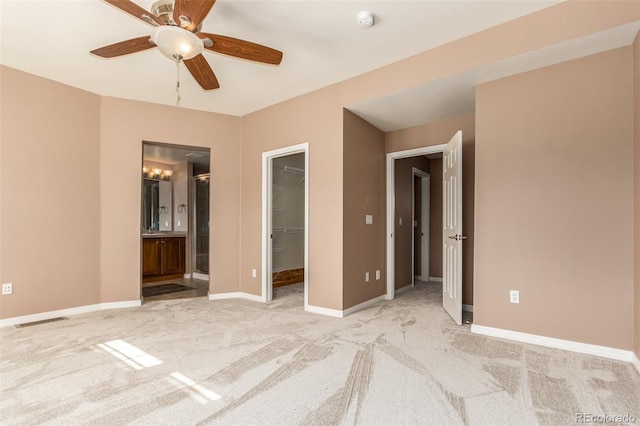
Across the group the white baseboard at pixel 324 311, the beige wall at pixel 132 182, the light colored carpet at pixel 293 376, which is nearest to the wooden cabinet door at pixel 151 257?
the beige wall at pixel 132 182

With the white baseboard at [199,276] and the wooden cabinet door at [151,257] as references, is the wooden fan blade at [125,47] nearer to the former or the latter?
the wooden cabinet door at [151,257]

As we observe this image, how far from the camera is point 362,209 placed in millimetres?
4184

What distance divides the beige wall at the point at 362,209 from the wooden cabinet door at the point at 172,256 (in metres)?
4.01

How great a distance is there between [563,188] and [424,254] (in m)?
3.50

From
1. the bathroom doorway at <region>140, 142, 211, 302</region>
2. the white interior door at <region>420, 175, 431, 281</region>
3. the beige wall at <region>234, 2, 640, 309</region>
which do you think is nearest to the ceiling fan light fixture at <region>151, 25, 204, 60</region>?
the beige wall at <region>234, 2, 640, 309</region>

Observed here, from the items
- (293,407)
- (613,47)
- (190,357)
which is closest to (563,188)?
(613,47)

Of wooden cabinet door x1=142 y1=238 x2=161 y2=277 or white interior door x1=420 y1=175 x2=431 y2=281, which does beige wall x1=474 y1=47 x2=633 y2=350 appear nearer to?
white interior door x1=420 y1=175 x2=431 y2=281

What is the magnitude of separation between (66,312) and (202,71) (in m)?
3.24

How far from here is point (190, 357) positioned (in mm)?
2596

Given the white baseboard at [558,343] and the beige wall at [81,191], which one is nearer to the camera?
the white baseboard at [558,343]

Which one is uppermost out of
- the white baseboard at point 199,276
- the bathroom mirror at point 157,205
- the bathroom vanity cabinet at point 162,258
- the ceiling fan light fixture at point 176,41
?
the ceiling fan light fixture at point 176,41

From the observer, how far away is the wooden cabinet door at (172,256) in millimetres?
6242

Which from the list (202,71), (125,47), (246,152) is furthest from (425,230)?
(125,47)

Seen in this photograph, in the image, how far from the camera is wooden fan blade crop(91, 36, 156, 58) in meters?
2.26
